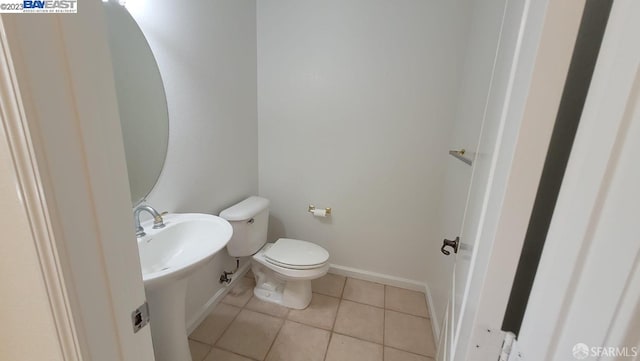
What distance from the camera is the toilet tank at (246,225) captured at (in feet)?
5.67

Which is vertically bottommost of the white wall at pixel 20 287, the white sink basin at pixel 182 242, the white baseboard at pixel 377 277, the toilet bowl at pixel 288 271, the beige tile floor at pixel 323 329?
the beige tile floor at pixel 323 329

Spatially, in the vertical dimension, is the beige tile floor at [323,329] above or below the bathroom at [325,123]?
below

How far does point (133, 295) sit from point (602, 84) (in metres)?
0.84

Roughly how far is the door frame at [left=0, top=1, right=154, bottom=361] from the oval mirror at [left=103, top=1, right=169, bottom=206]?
848 mm

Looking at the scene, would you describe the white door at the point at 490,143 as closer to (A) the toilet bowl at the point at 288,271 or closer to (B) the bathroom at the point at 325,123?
(B) the bathroom at the point at 325,123

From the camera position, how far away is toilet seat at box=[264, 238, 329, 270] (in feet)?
5.68

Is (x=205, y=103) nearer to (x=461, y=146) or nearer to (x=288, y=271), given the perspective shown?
(x=288, y=271)

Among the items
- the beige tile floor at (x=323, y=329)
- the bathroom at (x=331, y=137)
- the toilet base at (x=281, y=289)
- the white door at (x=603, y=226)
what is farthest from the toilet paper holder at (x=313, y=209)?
the white door at (x=603, y=226)

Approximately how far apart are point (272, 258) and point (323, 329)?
1.92 feet

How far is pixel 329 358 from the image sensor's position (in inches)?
59.3

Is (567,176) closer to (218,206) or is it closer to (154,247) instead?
(154,247)

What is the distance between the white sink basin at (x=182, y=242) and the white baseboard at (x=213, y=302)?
2.22 feet

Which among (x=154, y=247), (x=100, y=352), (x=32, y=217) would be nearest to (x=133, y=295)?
(x=100, y=352)

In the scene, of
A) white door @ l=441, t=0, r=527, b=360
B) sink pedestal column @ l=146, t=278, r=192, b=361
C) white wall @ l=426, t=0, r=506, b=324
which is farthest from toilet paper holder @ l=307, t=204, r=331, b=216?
white door @ l=441, t=0, r=527, b=360
